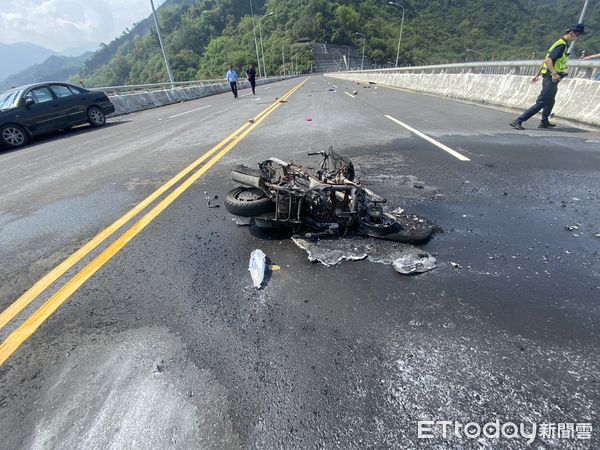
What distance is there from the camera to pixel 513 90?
10.9m

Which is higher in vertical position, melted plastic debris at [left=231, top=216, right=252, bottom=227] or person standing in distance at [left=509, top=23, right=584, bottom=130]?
person standing in distance at [left=509, top=23, right=584, bottom=130]

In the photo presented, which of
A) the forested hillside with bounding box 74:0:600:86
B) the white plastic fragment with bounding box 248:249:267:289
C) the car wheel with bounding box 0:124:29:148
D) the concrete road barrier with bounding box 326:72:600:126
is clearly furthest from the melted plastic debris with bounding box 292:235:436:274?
the forested hillside with bounding box 74:0:600:86

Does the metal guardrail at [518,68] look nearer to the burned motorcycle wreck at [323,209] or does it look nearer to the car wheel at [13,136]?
the burned motorcycle wreck at [323,209]

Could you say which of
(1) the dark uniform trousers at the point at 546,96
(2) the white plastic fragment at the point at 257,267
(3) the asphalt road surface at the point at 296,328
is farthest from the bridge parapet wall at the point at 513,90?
(2) the white plastic fragment at the point at 257,267

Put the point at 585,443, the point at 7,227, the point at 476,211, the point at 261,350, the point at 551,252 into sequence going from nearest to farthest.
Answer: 1. the point at 585,443
2. the point at 261,350
3. the point at 551,252
4. the point at 476,211
5. the point at 7,227

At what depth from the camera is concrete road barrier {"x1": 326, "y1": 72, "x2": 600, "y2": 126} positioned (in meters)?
7.70

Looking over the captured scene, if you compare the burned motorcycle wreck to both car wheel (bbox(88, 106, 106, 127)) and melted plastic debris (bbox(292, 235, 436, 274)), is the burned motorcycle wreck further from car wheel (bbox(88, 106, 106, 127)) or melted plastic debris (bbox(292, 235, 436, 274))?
car wheel (bbox(88, 106, 106, 127))

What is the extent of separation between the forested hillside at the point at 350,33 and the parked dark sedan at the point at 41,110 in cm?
9438

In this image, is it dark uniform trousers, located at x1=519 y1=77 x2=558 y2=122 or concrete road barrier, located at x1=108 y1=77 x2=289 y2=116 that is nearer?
dark uniform trousers, located at x1=519 y1=77 x2=558 y2=122

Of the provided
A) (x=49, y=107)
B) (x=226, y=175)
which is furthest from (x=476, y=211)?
(x=49, y=107)

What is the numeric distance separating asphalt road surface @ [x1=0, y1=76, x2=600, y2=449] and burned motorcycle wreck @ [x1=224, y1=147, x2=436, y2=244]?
0.77ft

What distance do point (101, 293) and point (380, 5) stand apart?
197m

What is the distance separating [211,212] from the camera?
4.09 m

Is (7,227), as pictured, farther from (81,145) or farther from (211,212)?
(81,145)
